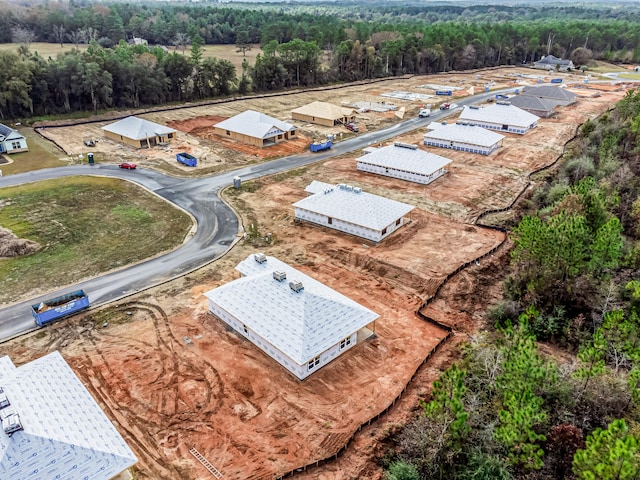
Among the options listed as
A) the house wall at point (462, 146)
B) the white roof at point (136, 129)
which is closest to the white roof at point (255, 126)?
the white roof at point (136, 129)

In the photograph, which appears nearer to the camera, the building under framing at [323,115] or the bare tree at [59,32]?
the building under framing at [323,115]

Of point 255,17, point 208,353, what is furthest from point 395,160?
point 255,17

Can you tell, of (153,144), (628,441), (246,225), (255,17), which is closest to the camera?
(628,441)

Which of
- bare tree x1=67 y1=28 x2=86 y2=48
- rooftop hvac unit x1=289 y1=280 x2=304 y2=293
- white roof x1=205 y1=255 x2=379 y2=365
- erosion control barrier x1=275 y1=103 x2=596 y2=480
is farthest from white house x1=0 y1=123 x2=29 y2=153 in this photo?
bare tree x1=67 y1=28 x2=86 y2=48

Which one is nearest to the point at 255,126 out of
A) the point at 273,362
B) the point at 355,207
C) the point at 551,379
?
the point at 355,207

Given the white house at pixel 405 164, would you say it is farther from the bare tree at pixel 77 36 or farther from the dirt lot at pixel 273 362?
Answer: the bare tree at pixel 77 36

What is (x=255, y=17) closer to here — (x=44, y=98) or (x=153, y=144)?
(x=44, y=98)

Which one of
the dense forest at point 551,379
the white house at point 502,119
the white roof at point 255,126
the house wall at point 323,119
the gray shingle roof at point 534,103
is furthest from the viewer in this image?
the gray shingle roof at point 534,103
